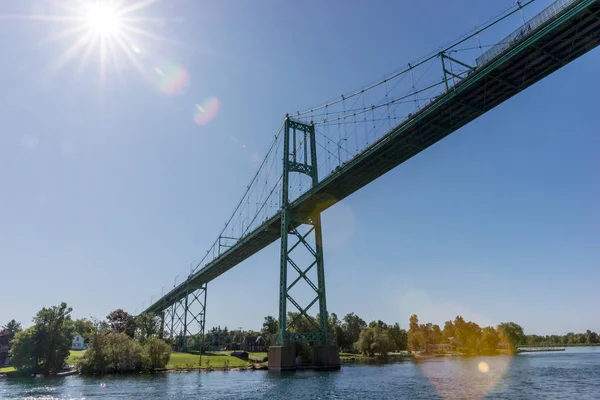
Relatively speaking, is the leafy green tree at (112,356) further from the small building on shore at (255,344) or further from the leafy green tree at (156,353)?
the small building on shore at (255,344)

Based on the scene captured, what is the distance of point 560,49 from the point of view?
24.9 meters

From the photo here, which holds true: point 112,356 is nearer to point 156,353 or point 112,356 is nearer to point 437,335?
point 156,353

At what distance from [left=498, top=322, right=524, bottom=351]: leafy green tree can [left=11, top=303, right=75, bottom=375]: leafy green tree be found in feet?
417

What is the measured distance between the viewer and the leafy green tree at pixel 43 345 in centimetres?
4700

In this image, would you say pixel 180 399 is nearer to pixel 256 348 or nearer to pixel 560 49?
pixel 560 49

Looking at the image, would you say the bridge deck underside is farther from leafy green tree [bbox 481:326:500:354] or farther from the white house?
leafy green tree [bbox 481:326:500:354]

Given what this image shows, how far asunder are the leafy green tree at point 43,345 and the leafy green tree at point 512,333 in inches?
4999

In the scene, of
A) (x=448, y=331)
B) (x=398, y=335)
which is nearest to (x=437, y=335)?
(x=448, y=331)

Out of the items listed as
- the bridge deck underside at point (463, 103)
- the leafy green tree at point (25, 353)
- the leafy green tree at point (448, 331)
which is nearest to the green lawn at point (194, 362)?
the leafy green tree at point (25, 353)

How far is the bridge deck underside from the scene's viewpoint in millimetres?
23688

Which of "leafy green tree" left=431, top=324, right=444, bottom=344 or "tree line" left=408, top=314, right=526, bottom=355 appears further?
"leafy green tree" left=431, top=324, right=444, bottom=344

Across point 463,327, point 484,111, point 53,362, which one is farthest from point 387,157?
point 463,327

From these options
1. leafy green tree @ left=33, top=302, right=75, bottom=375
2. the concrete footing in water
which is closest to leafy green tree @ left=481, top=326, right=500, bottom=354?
the concrete footing in water

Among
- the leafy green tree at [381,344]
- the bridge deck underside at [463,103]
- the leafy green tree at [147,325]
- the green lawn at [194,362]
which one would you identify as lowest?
the green lawn at [194,362]
